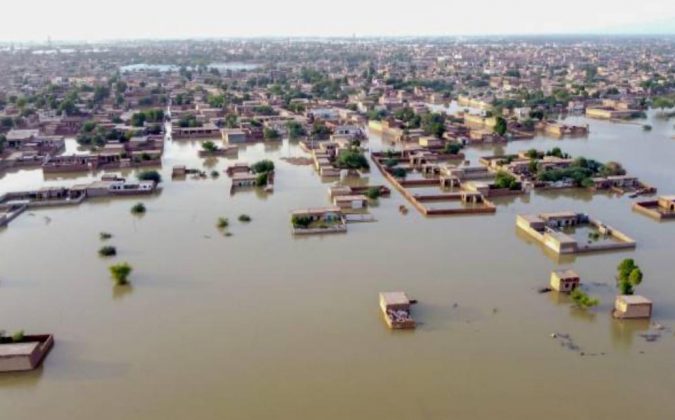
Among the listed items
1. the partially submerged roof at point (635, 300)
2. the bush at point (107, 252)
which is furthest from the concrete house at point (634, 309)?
the bush at point (107, 252)

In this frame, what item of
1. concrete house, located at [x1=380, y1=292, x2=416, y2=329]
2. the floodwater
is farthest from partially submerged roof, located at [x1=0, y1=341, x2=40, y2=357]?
concrete house, located at [x1=380, y1=292, x2=416, y2=329]

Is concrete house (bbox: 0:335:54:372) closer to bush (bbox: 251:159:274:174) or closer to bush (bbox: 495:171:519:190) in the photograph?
bush (bbox: 251:159:274:174)

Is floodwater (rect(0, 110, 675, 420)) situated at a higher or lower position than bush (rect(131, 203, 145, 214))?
lower

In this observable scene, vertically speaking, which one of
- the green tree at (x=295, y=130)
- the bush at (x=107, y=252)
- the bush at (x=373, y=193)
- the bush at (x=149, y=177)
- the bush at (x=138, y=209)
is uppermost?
the green tree at (x=295, y=130)

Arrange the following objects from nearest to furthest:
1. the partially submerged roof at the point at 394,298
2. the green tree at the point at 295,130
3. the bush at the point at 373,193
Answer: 1. the partially submerged roof at the point at 394,298
2. the bush at the point at 373,193
3. the green tree at the point at 295,130

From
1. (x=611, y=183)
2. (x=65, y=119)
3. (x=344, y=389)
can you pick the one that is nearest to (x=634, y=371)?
(x=344, y=389)

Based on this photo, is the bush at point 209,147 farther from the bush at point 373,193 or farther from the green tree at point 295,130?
the bush at point 373,193

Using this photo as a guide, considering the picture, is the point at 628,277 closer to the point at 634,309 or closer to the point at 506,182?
the point at 634,309
